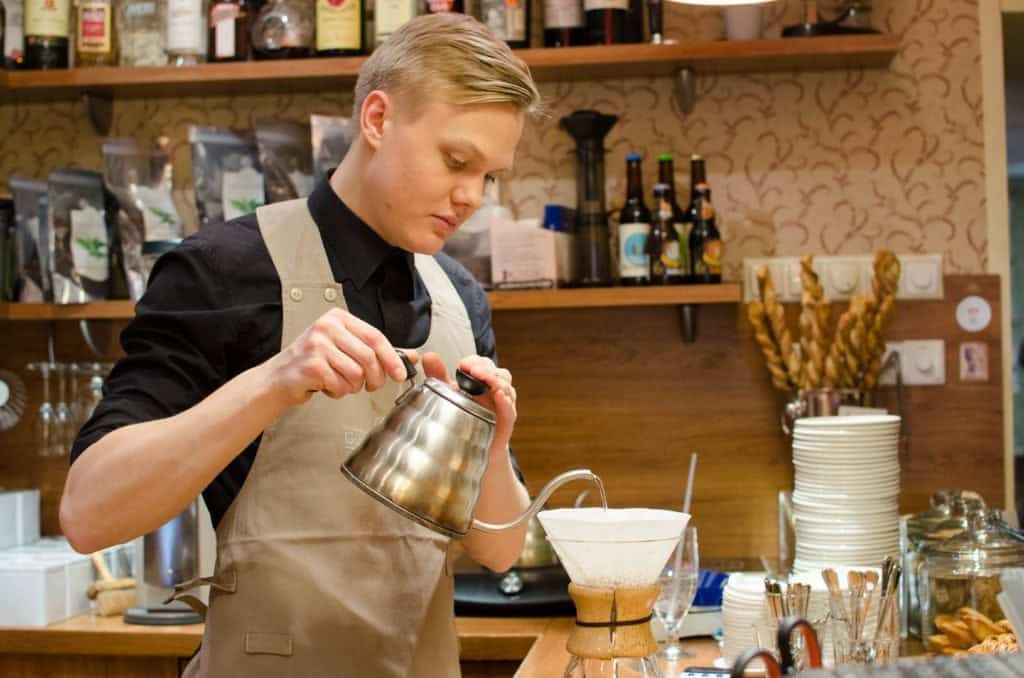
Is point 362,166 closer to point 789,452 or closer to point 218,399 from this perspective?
point 218,399

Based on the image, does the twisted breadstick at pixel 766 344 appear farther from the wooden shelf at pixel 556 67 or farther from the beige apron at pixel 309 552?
the beige apron at pixel 309 552

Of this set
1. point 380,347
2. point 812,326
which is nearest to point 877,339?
point 812,326

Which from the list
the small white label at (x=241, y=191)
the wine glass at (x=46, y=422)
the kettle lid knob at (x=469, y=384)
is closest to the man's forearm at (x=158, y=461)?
the kettle lid knob at (x=469, y=384)

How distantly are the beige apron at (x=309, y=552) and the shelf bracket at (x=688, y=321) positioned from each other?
138cm

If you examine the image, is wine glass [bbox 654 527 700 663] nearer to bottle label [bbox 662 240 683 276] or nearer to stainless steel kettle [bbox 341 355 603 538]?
stainless steel kettle [bbox 341 355 603 538]

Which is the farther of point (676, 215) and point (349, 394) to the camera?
point (676, 215)

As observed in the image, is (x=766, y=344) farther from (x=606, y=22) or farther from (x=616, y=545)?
(x=616, y=545)

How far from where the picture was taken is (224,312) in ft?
5.31

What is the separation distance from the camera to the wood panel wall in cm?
302

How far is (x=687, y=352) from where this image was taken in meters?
3.08

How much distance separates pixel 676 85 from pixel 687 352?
2.06 feet

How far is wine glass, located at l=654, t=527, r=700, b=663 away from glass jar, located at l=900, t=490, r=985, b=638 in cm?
42

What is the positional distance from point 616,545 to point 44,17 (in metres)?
2.32

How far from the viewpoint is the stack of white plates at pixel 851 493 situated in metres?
2.46
